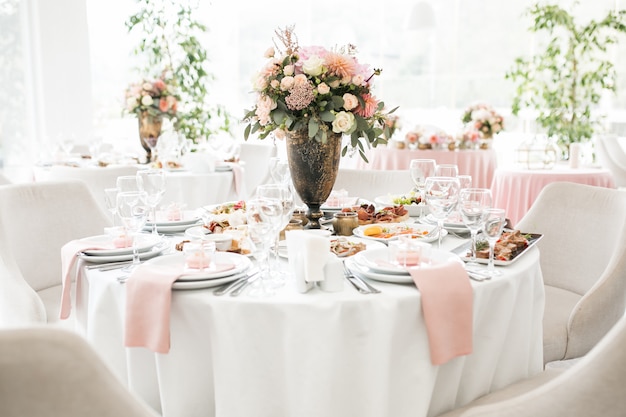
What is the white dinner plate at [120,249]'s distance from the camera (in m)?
1.88

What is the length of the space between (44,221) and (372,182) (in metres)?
1.87

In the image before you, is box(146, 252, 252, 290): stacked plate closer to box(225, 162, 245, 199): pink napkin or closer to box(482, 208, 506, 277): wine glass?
box(482, 208, 506, 277): wine glass

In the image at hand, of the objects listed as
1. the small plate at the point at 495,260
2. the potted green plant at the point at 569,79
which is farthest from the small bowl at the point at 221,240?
the potted green plant at the point at 569,79

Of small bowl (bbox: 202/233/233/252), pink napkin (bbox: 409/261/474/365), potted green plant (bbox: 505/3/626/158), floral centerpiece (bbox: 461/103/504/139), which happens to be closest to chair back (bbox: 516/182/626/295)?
pink napkin (bbox: 409/261/474/365)

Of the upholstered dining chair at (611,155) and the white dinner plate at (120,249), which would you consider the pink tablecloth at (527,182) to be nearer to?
the upholstered dining chair at (611,155)

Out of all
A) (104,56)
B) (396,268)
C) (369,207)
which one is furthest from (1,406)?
(104,56)

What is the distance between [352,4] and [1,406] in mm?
10109

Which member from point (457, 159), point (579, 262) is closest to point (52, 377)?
point (579, 262)

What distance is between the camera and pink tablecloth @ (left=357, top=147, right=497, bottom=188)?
18.8 feet

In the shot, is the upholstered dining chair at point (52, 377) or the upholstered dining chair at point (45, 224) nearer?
the upholstered dining chair at point (52, 377)

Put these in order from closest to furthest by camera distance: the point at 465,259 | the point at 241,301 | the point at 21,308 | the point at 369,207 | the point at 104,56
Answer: the point at 241,301 → the point at 465,259 → the point at 21,308 → the point at 369,207 → the point at 104,56

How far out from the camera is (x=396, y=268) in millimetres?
1644

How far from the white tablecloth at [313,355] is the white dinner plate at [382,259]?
0.15 ft

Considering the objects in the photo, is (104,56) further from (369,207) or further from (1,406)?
(1,406)
